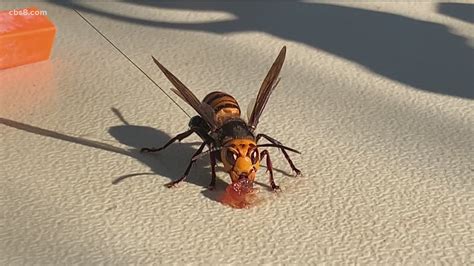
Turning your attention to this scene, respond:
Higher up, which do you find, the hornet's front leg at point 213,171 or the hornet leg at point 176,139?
the hornet leg at point 176,139

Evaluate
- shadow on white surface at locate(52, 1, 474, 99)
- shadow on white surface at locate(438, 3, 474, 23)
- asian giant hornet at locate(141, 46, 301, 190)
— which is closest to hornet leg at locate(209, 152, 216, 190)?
asian giant hornet at locate(141, 46, 301, 190)

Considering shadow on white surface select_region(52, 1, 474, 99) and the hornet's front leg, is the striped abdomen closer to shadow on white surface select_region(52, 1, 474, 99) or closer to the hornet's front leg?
the hornet's front leg

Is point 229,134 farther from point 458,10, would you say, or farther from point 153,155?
point 458,10

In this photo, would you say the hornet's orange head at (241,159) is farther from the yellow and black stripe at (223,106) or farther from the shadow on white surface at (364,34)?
the shadow on white surface at (364,34)

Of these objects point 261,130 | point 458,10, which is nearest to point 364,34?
point 458,10

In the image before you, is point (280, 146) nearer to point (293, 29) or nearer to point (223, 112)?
point (223, 112)

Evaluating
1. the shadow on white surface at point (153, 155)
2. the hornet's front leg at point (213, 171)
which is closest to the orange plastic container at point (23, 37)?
the shadow on white surface at point (153, 155)
